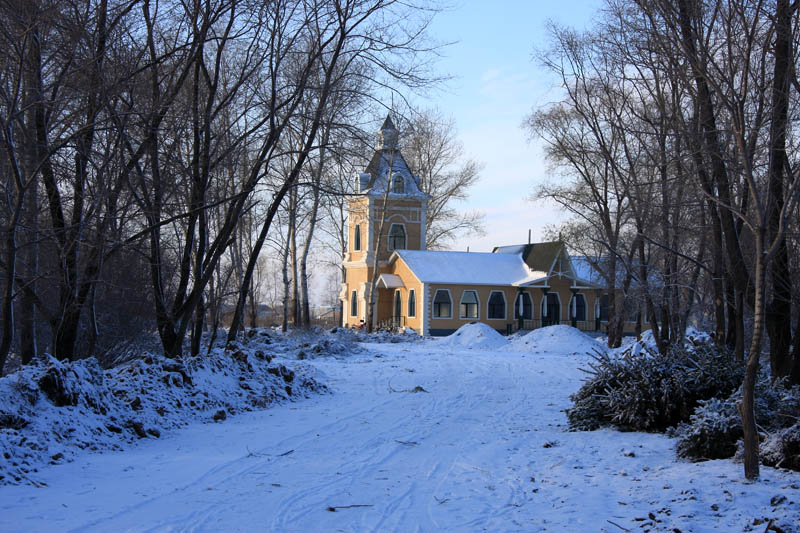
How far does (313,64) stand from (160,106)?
3.82 m

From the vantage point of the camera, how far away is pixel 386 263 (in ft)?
145

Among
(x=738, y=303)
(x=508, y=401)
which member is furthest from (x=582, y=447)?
(x=508, y=401)

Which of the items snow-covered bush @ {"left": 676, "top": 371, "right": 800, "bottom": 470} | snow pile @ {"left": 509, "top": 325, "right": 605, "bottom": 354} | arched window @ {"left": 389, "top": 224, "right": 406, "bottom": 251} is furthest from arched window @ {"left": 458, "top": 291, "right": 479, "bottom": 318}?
snow-covered bush @ {"left": 676, "top": 371, "right": 800, "bottom": 470}

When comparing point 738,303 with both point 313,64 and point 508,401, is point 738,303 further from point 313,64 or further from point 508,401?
point 313,64

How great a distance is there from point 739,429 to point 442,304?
34.5m

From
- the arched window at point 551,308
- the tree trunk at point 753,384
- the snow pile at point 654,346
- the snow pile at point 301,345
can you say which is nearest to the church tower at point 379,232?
the arched window at point 551,308

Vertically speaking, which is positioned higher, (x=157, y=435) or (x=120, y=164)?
(x=120, y=164)

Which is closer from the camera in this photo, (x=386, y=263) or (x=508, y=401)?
(x=508, y=401)

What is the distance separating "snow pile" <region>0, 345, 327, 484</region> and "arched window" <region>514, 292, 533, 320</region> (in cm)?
3157

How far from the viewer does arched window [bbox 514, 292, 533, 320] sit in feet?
139

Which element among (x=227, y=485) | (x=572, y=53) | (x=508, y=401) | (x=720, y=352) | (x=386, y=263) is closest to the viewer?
(x=227, y=485)

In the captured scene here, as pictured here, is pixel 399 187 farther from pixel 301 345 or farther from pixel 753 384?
pixel 753 384

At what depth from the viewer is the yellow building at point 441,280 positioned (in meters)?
40.9

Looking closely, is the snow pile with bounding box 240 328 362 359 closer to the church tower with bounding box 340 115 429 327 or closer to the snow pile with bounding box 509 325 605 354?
the snow pile with bounding box 509 325 605 354
